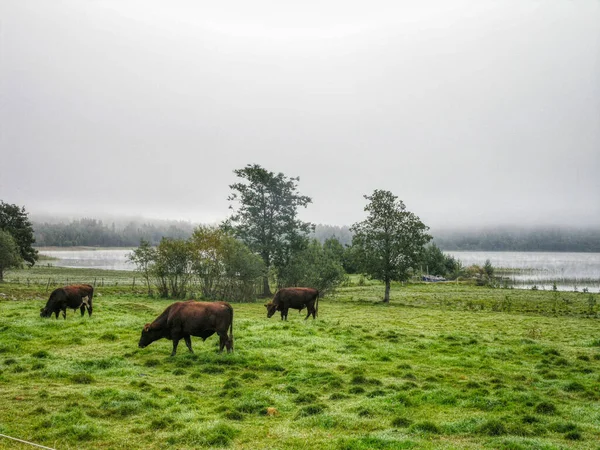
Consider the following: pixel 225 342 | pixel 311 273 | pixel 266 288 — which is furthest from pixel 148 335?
pixel 266 288

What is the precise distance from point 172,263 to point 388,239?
22.5 metres

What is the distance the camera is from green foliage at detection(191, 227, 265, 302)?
43.5 metres

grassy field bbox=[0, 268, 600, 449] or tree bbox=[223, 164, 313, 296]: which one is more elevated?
tree bbox=[223, 164, 313, 296]

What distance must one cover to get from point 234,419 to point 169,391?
266 centimetres

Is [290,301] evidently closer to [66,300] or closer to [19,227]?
[66,300]

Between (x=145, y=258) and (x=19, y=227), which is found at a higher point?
(x=19, y=227)

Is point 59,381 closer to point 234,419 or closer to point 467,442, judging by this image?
point 234,419

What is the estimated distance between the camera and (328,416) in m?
9.64

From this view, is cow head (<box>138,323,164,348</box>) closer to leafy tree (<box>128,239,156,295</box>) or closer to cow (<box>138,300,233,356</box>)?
cow (<box>138,300,233,356</box>)

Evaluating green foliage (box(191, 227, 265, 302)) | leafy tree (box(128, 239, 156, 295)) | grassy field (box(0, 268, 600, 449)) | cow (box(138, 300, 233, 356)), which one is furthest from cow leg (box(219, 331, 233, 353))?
leafy tree (box(128, 239, 156, 295))

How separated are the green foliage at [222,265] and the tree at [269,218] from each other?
→ 571 cm

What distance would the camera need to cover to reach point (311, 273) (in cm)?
4759

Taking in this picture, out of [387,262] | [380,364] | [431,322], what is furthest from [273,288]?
[380,364]

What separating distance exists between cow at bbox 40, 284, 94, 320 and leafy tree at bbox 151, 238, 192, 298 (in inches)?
707
